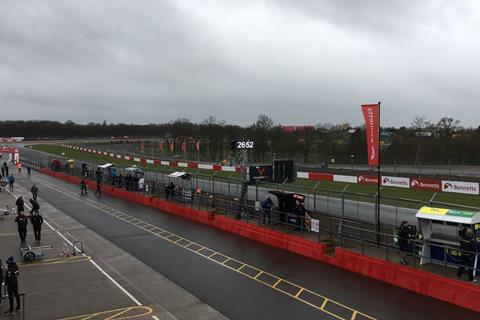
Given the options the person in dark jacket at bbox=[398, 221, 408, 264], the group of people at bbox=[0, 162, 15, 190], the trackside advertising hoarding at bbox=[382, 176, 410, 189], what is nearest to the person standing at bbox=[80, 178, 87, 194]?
the group of people at bbox=[0, 162, 15, 190]

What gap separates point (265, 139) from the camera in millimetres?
77750

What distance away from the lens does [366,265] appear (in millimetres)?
15312

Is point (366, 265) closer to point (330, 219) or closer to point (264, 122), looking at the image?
point (330, 219)

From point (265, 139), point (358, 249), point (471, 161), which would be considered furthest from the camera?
point (265, 139)

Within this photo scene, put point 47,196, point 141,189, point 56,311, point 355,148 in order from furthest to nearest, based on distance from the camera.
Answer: point 355,148 → point 47,196 → point 141,189 → point 56,311

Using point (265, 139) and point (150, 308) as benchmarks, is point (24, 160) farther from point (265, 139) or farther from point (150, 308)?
point (150, 308)

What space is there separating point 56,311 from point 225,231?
37.4ft

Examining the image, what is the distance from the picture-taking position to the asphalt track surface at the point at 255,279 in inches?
481

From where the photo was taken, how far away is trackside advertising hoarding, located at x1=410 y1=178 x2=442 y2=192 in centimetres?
2762

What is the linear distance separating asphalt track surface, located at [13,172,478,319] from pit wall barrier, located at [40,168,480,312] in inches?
12.6

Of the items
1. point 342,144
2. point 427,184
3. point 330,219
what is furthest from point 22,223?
point 342,144

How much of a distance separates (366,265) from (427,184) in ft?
53.6

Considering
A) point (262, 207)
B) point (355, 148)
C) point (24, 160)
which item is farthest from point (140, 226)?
point (24, 160)

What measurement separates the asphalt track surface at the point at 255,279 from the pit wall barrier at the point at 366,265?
32 centimetres
